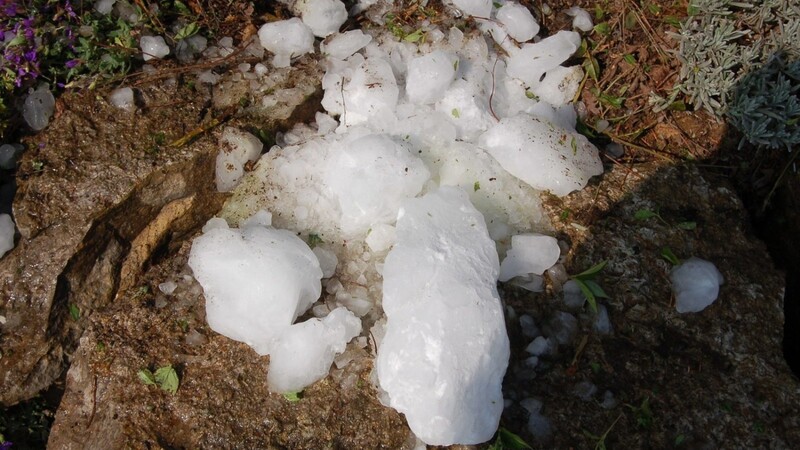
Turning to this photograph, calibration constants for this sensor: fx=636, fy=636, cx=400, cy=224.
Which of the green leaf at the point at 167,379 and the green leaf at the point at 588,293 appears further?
the green leaf at the point at 588,293

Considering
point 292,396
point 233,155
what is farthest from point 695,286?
point 233,155

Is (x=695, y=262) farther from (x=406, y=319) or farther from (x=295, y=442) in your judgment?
(x=295, y=442)

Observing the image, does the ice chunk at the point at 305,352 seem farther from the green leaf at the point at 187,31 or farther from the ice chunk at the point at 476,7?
the ice chunk at the point at 476,7

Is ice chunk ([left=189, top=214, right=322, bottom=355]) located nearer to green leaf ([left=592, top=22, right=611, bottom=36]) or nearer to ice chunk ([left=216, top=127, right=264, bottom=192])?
ice chunk ([left=216, top=127, right=264, bottom=192])

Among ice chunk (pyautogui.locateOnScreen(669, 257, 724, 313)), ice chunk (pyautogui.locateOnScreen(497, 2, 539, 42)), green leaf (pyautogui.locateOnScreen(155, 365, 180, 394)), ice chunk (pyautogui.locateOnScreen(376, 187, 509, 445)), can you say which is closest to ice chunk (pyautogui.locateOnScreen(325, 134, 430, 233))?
ice chunk (pyautogui.locateOnScreen(376, 187, 509, 445))

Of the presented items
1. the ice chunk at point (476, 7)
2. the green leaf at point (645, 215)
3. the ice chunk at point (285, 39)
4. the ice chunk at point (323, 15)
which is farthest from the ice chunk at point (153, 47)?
the green leaf at point (645, 215)

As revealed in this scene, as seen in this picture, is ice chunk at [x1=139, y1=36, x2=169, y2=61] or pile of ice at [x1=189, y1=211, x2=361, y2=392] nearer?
pile of ice at [x1=189, y1=211, x2=361, y2=392]
